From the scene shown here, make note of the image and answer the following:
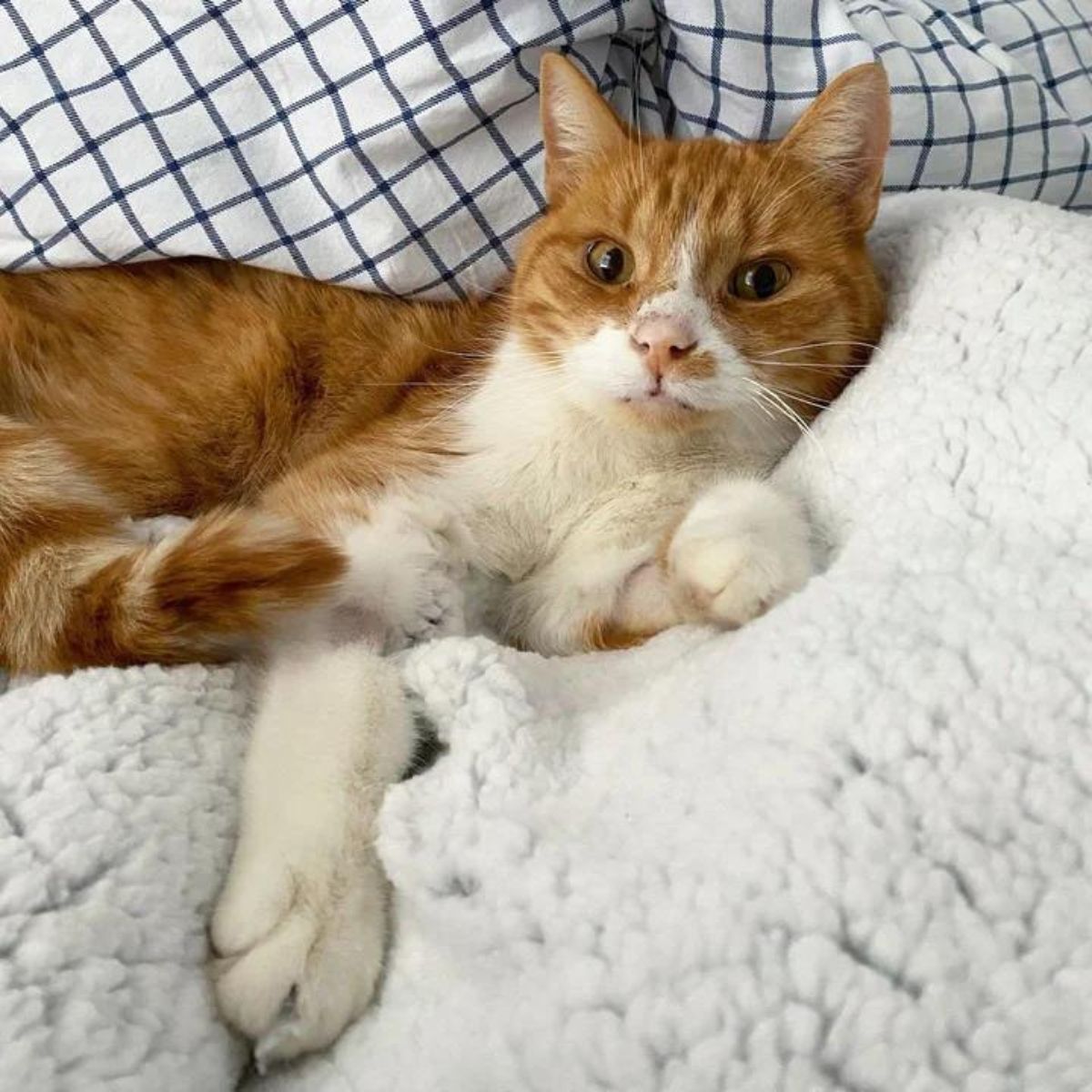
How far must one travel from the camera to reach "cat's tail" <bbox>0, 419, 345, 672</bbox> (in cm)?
91

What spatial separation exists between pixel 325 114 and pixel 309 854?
0.86 m

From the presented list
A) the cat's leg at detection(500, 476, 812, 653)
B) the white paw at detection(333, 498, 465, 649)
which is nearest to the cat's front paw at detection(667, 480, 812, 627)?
the cat's leg at detection(500, 476, 812, 653)

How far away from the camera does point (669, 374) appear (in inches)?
40.9

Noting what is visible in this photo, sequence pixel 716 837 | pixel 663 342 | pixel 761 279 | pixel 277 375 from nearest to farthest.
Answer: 1. pixel 716 837
2. pixel 663 342
3. pixel 761 279
4. pixel 277 375

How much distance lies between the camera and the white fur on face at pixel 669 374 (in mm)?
1049

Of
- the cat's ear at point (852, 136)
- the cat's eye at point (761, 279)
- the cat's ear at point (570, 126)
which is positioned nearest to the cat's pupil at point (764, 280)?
the cat's eye at point (761, 279)

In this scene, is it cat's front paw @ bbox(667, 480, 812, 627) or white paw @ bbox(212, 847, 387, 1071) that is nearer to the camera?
white paw @ bbox(212, 847, 387, 1071)

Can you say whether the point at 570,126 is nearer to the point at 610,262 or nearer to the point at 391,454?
the point at 610,262

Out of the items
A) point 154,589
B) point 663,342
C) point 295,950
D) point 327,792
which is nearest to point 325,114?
point 663,342

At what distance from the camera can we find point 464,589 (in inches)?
44.4

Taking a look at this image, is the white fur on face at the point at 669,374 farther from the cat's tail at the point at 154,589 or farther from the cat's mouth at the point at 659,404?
the cat's tail at the point at 154,589

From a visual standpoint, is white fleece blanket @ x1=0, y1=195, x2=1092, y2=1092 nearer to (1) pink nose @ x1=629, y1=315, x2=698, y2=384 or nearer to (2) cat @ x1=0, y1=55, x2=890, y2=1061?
(2) cat @ x1=0, y1=55, x2=890, y2=1061

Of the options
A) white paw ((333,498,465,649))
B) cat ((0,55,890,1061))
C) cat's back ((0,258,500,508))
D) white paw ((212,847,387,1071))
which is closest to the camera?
white paw ((212,847,387,1071))

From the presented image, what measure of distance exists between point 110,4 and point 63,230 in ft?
0.87
